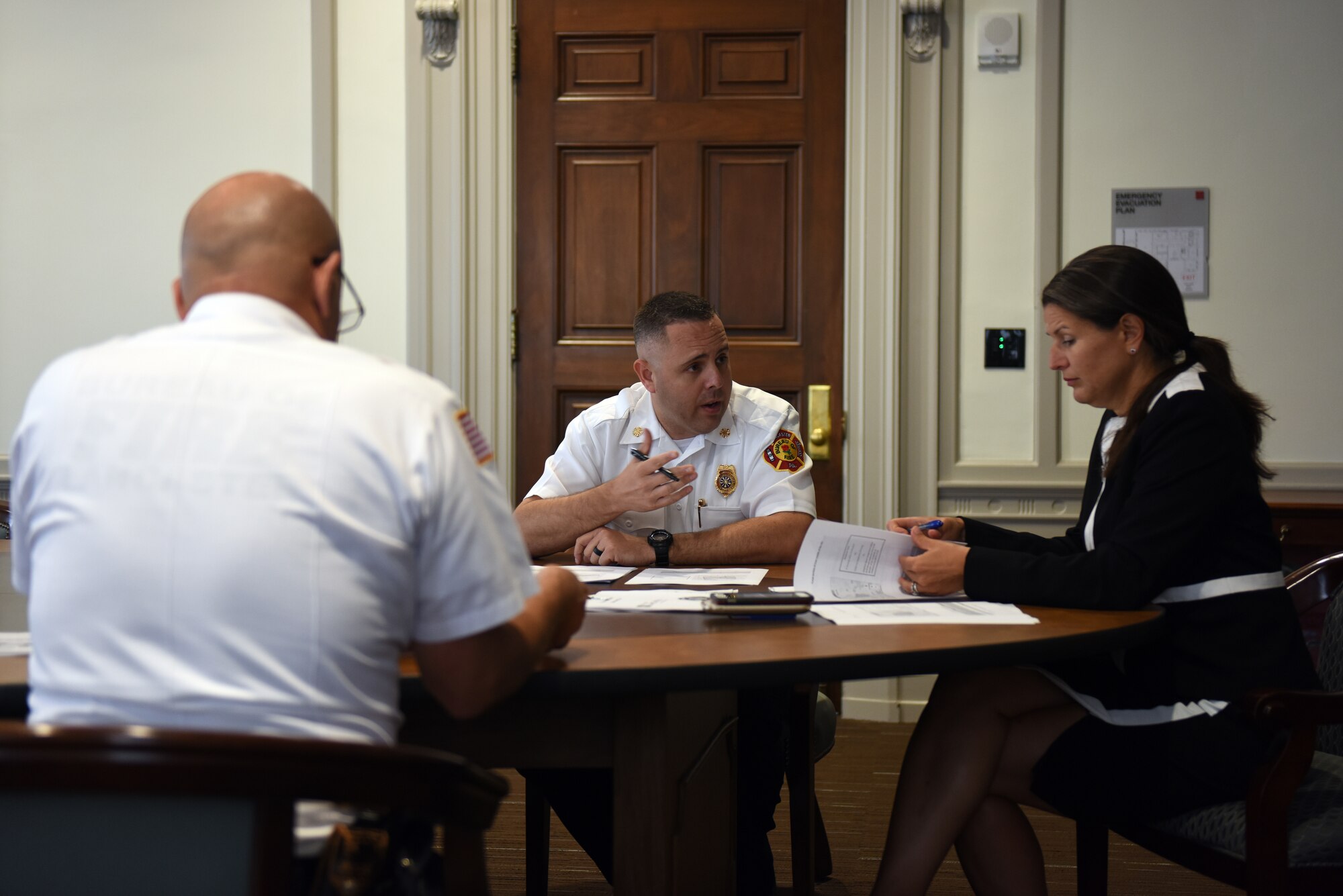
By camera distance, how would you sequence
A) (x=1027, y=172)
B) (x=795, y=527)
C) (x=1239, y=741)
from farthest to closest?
1. (x=1027, y=172)
2. (x=795, y=527)
3. (x=1239, y=741)

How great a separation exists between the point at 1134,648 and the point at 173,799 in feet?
4.64

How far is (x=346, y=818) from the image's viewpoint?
1011mm

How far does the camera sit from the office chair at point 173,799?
2.51ft

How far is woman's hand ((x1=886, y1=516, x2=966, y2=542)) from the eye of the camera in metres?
2.08

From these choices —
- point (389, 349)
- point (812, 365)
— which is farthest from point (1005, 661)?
point (389, 349)

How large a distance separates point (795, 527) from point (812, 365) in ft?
4.92

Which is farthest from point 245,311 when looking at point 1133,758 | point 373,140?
point 373,140

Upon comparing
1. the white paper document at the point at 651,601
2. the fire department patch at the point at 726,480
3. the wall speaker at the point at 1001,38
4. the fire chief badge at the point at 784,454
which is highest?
the wall speaker at the point at 1001,38

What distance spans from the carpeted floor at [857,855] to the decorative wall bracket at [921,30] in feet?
7.48

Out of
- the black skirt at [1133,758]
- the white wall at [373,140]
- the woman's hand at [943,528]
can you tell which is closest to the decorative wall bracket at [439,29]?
the white wall at [373,140]

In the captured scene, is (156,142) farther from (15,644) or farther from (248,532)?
(248,532)

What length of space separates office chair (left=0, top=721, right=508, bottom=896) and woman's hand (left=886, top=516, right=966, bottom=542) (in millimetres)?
1314

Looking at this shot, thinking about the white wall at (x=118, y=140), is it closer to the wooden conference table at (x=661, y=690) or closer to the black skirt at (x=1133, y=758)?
the wooden conference table at (x=661, y=690)

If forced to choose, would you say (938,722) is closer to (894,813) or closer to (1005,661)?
(894,813)
